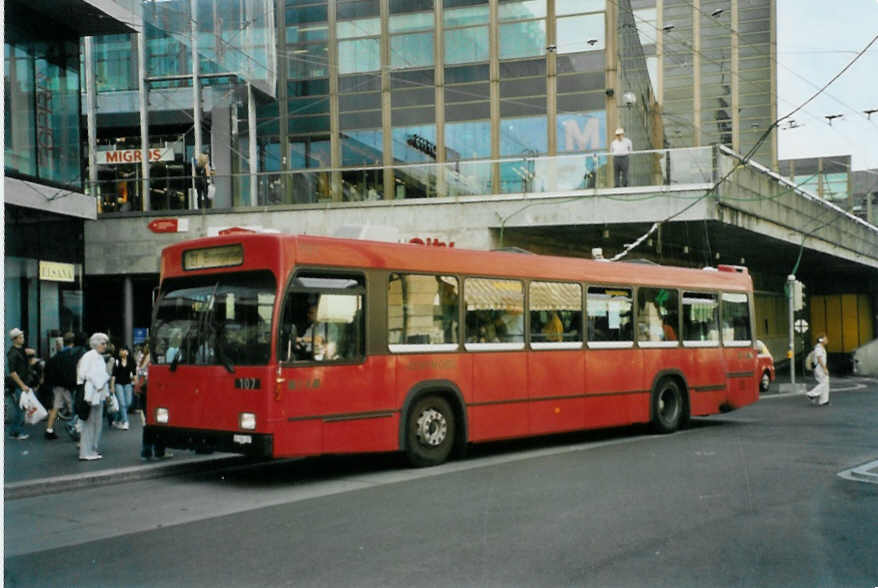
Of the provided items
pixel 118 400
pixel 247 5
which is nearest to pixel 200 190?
pixel 247 5

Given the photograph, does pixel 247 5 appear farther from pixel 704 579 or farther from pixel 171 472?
pixel 704 579

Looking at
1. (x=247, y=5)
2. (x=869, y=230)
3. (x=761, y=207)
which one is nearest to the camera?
(x=761, y=207)

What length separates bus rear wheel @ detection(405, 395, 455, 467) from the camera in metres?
11.6

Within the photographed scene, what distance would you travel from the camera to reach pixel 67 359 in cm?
1411

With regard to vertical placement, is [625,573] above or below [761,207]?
below

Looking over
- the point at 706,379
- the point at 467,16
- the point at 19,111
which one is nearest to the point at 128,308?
the point at 19,111

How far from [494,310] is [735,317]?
22.6 ft

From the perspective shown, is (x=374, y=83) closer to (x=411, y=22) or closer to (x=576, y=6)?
(x=411, y=22)

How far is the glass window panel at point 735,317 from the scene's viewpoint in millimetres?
17469

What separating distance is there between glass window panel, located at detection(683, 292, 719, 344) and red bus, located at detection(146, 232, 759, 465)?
1.12 m

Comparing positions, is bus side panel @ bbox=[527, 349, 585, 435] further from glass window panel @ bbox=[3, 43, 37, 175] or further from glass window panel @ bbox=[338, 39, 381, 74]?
glass window panel @ bbox=[338, 39, 381, 74]

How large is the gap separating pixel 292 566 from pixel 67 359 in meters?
9.01

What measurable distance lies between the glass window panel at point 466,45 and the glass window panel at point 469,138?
208cm

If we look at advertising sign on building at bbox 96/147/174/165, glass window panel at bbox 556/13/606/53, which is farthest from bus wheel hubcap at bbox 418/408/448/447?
glass window panel at bbox 556/13/606/53
